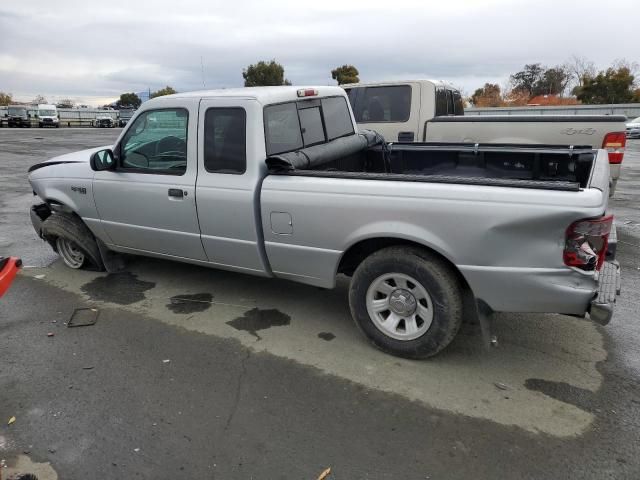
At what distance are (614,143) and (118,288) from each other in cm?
622

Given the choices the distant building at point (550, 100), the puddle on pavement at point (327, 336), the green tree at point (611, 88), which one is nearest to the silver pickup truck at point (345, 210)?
the puddle on pavement at point (327, 336)

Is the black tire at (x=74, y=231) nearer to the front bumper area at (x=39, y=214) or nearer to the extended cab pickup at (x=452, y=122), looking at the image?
the front bumper area at (x=39, y=214)

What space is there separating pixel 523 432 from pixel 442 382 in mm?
603

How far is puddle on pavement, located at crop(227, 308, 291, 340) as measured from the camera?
401cm

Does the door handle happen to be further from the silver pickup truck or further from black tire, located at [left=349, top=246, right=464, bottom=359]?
black tire, located at [left=349, top=246, right=464, bottom=359]

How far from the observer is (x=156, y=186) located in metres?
4.22

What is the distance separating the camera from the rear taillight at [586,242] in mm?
2715

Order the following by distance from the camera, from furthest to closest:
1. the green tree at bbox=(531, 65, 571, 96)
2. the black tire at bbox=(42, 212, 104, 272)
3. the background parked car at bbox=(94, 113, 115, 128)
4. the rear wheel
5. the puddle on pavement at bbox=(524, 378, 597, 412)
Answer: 1. the green tree at bbox=(531, 65, 571, 96)
2. the background parked car at bbox=(94, 113, 115, 128)
3. the rear wheel
4. the black tire at bbox=(42, 212, 104, 272)
5. the puddle on pavement at bbox=(524, 378, 597, 412)

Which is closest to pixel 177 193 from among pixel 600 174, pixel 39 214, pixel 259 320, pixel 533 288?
pixel 259 320

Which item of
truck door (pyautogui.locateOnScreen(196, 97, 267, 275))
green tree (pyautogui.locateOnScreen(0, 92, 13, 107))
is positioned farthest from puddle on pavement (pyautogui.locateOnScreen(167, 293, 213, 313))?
green tree (pyautogui.locateOnScreen(0, 92, 13, 107))

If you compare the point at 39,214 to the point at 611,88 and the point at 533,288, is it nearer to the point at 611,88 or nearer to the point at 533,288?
the point at 533,288

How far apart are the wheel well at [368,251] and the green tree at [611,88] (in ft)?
140

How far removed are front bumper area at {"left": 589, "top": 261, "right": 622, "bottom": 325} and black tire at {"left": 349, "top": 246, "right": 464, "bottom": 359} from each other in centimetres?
78

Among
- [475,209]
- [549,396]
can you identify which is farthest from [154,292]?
[549,396]
